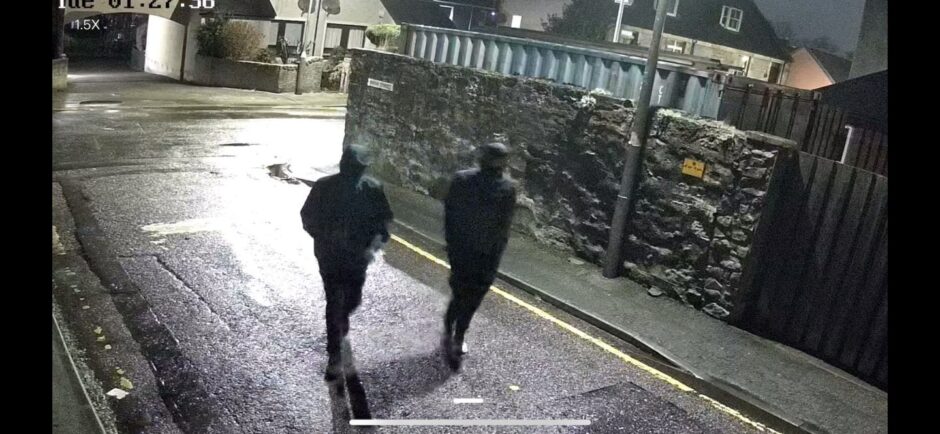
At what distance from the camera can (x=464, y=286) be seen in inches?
249

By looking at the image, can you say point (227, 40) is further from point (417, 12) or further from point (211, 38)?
point (417, 12)

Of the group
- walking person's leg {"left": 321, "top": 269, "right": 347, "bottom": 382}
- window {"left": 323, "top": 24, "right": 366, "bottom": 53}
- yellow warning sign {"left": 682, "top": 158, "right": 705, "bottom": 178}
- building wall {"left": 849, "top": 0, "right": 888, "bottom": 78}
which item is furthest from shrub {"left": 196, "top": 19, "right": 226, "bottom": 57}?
walking person's leg {"left": 321, "top": 269, "right": 347, "bottom": 382}

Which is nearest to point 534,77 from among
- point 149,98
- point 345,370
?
point 345,370

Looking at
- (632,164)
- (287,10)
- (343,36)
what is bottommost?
(632,164)

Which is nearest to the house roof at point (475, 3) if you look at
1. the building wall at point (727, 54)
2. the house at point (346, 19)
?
the house at point (346, 19)

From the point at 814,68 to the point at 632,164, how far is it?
2556cm

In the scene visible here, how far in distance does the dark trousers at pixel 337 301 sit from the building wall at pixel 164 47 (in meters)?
21.2

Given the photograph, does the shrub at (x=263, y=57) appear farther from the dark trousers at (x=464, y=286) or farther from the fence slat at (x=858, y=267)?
the fence slat at (x=858, y=267)

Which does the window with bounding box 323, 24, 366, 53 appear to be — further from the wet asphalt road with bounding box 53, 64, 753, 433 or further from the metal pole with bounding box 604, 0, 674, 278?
→ the metal pole with bounding box 604, 0, 674, 278

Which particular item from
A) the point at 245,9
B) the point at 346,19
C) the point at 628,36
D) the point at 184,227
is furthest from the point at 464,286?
the point at 628,36

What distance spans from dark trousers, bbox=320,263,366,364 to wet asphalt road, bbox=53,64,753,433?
139 millimetres
